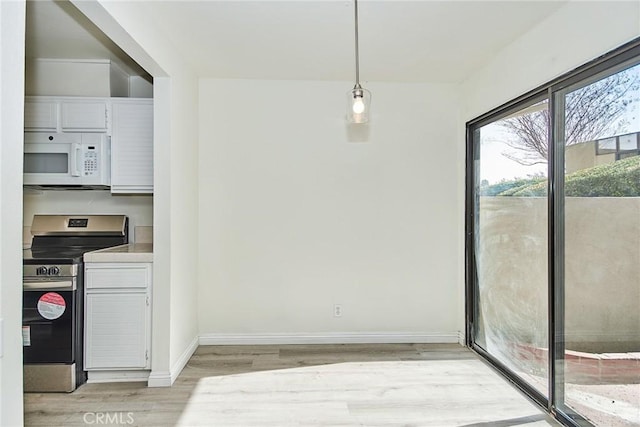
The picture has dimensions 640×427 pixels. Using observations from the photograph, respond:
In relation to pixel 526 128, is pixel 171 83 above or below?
above

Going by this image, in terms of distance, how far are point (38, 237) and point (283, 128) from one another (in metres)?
2.39

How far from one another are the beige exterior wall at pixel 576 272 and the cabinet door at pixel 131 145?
9.53 feet

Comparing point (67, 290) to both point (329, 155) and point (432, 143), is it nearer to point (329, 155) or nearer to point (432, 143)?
point (329, 155)

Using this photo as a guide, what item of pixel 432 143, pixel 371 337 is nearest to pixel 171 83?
pixel 432 143

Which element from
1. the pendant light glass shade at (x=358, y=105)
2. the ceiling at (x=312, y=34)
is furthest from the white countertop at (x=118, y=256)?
the pendant light glass shade at (x=358, y=105)

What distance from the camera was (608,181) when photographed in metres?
2.13

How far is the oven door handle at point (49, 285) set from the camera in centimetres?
278

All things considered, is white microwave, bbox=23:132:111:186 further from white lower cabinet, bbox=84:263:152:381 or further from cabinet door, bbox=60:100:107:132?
white lower cabinet, bbox=84:263:152:381

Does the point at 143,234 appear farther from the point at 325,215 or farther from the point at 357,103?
the point at 357,103

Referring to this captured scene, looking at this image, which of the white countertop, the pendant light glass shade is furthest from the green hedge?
the white countertop

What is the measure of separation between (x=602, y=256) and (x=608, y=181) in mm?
411

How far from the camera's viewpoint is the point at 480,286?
3623 mm

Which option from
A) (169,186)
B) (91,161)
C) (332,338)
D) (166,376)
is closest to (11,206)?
(169,186)

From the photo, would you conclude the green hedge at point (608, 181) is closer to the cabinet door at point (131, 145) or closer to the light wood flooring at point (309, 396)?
the light wood flooring at point (309, 396)
